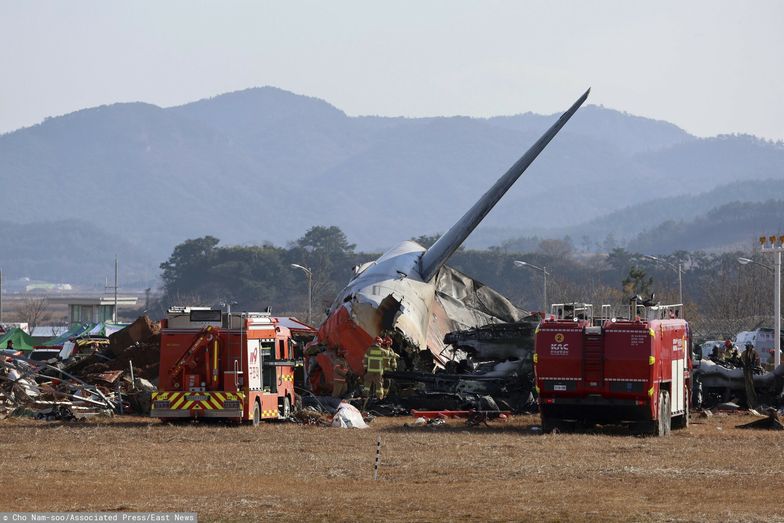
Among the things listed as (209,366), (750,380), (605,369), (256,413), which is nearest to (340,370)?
(256,413)

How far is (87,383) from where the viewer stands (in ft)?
130

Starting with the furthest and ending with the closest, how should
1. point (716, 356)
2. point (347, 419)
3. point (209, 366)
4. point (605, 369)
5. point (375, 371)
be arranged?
1. point (716, 356)
2. point (375, 371)
3. point (347, 419)
4. point (209, 366)
5. point (605, 369)

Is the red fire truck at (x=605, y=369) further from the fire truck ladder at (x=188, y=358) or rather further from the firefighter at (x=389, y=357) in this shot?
the firefighter at (x=389, y=357)

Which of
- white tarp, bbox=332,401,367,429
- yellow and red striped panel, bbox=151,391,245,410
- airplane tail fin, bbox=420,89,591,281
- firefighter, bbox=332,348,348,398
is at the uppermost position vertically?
airplane tail fin, bbox=420,89,591,281

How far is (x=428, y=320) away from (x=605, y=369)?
589 inches

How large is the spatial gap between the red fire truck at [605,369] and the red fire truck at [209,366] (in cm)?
667

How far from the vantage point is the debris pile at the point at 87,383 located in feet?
118

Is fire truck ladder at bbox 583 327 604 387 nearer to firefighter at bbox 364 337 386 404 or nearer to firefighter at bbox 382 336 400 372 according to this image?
firefighter at bbox 364 337 386 404

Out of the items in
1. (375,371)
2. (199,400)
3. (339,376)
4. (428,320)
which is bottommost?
(199,400)

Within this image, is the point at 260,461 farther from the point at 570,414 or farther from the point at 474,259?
the point at 474,259

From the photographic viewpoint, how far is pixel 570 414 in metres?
31.5

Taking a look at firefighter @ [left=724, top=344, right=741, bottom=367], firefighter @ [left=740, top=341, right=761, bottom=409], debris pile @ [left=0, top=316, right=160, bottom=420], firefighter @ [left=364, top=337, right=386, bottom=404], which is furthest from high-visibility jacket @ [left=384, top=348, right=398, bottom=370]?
firefighter @ [left=724, top=344, right=741, bottom=367]

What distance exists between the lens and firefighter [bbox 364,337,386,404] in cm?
3943

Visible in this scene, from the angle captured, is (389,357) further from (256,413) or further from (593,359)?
(593,359)
